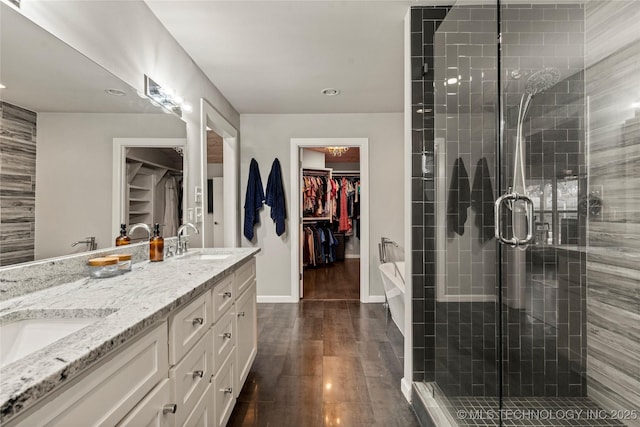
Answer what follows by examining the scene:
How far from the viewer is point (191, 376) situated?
1.18 meters

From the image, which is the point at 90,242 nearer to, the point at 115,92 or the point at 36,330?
the point at 36,330

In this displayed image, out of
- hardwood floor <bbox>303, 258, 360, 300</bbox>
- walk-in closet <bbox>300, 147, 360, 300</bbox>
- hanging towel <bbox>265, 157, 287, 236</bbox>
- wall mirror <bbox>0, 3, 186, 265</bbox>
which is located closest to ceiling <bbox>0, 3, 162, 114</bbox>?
wall mirror <bbox>0, 3, 186, 265</bbox>

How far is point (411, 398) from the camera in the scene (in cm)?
194

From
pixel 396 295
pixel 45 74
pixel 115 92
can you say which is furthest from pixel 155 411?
pixel 396 295

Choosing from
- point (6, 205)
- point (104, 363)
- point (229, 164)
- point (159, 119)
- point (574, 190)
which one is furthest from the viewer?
point (229, 164)

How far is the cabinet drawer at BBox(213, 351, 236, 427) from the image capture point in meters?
1.47

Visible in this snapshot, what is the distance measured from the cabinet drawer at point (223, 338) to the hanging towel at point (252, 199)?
7.49 ft

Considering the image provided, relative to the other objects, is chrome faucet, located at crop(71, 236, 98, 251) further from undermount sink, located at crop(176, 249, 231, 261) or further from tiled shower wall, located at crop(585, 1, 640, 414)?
tiled shower wall, located at crop(585, 1, 640, 414)

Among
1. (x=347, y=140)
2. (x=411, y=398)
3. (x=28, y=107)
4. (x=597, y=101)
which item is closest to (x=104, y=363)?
(x=28, y=107)

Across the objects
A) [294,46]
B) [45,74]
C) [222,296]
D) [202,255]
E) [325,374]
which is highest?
[294,46]

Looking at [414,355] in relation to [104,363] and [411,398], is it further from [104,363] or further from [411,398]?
[104,363]

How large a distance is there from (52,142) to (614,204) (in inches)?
103

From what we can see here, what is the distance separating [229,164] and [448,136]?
2.78 metres

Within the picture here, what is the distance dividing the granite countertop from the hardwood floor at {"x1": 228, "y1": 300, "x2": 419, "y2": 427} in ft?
3.14
